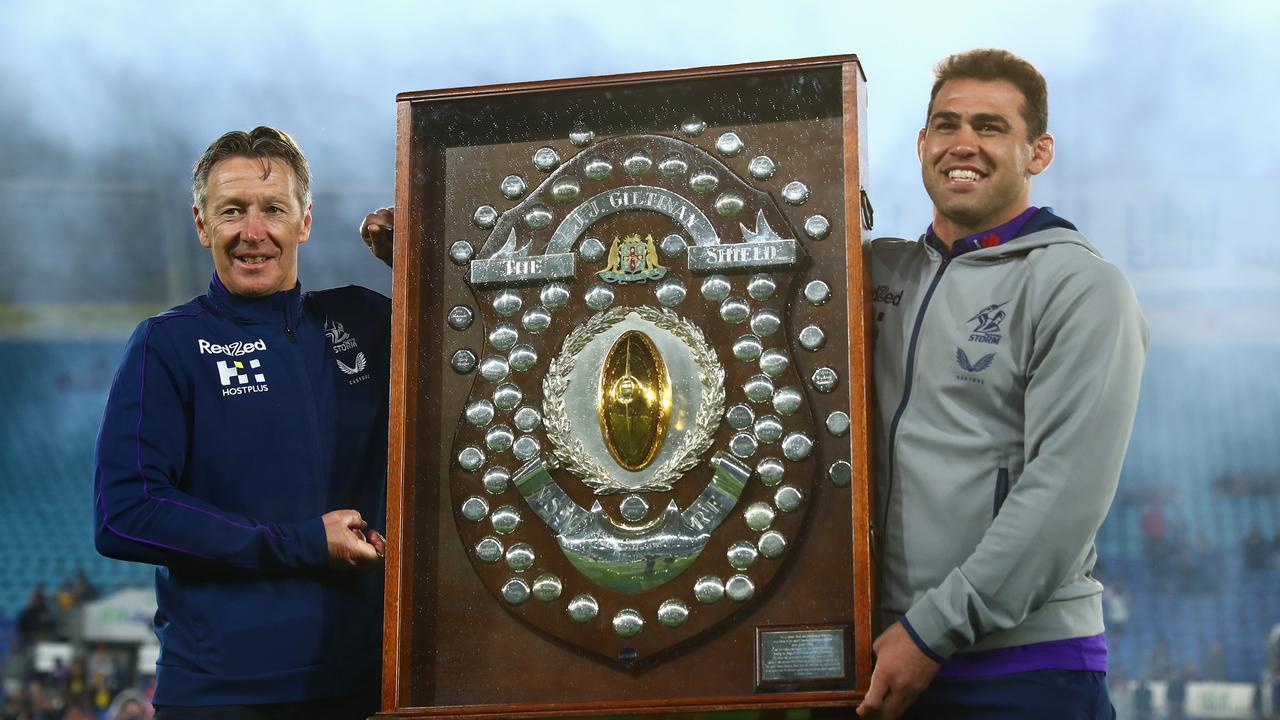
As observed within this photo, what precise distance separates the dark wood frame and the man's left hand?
0.04m

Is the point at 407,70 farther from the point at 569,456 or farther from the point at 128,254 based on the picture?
the point at 569,456

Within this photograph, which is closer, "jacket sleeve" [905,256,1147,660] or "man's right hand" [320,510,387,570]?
"jacket sleeve" [905,256,1147,660]

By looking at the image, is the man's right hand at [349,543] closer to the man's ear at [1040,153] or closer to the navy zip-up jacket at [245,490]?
the navy zip-up jacket at [245,490]

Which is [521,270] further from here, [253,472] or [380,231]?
[253,472]

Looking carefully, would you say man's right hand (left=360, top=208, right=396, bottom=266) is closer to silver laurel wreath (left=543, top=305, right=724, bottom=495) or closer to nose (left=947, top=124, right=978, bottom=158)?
silver laurel wreath (left=543, top=305, right=724, bottom=495)

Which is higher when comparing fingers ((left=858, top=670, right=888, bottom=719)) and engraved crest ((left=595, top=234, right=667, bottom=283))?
engraved crest ((left=595, top=234, right=667, bottom=283))

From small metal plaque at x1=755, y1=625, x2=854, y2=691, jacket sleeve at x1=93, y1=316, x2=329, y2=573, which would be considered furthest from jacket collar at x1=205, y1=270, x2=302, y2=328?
small metal plaque at x1=755, y1=625, x2=854, y2=691

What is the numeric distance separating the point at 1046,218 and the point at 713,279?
1.49 ft

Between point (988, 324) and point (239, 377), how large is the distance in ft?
3.49

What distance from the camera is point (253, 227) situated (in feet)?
6.40

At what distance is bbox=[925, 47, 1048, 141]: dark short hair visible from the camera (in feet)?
5.77

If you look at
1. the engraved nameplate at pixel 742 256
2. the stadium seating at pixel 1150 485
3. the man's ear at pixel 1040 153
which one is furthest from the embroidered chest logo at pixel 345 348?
the stadium seating at pixel 1150 485

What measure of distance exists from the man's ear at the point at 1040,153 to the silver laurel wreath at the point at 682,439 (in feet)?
1.69

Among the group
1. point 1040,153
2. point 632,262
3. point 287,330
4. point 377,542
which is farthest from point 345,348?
point 1040,153
